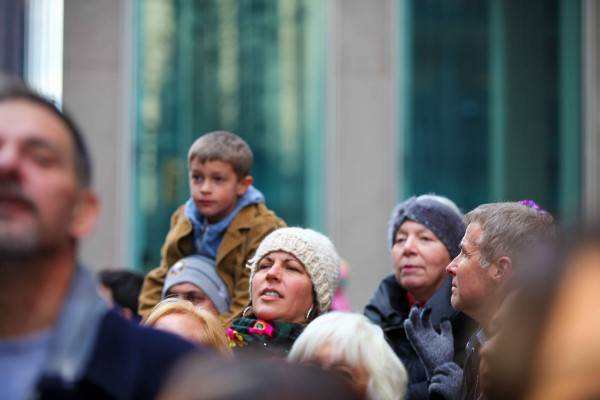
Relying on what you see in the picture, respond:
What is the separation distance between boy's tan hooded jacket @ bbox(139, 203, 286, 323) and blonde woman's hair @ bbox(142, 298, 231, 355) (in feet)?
3.75

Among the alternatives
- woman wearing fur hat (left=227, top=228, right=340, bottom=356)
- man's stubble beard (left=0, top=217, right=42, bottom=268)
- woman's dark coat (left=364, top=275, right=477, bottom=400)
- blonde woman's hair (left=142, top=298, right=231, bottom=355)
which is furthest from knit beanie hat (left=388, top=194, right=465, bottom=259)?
man's stubble beard (left=0, top=217, right=42, bottom=268)

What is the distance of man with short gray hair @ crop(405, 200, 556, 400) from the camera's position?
448cm

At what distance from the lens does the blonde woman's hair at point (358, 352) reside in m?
3.94

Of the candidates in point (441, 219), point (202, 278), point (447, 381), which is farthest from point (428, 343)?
point (202, 278)

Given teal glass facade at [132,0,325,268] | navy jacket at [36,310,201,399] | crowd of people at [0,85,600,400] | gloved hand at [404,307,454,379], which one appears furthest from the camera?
teal glass facade at [132,0,325,268]

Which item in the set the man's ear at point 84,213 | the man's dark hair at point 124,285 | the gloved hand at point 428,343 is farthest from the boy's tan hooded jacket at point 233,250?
the man's ear at point 84,213

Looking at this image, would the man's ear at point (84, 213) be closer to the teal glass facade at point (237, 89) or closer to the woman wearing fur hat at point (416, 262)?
the woman wearing fur hat at point (416, 262)

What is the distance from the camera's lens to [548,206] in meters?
12.3

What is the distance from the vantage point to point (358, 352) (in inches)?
157

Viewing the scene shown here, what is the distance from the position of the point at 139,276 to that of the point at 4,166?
189 inches

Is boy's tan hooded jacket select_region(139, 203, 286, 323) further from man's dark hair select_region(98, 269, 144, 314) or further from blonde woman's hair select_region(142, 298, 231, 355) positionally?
blonde woman's hair select_region(142, 298, 231, 355)

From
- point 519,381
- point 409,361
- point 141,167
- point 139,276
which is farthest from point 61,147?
point 141,167

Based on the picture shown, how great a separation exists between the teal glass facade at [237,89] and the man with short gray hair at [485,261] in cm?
747

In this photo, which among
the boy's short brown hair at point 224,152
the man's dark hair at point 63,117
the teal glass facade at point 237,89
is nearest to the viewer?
the man's dark hair at point 63,117
